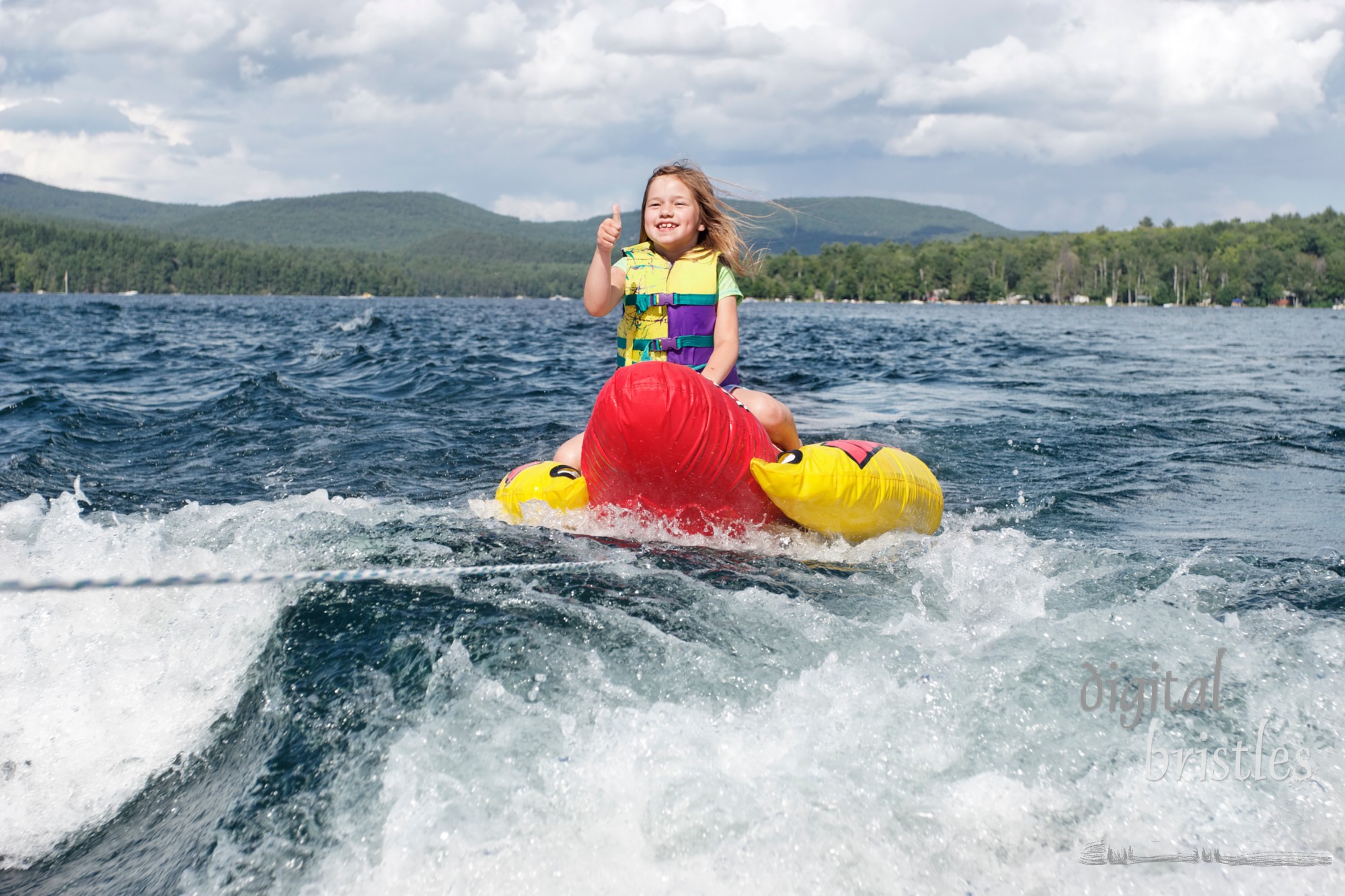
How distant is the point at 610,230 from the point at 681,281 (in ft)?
1.68

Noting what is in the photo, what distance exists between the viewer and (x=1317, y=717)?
2.30m

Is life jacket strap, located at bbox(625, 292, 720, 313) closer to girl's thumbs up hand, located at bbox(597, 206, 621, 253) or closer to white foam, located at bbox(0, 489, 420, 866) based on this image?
girl's thumbs up hand, located at bbox(597, 206, 621, 253)

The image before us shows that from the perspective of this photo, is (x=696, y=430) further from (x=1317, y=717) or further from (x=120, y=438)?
(x=120, y=438)

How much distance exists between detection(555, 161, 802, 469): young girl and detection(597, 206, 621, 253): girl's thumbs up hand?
0.79 feet

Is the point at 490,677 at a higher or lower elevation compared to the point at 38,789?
higher

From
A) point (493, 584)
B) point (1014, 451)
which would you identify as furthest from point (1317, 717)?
point (1014, 451)

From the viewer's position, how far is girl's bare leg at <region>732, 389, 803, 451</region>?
162 inches

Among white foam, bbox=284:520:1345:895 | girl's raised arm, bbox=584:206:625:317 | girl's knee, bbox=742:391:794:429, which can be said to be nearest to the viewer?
white foam, bbox=284:520:1345:895

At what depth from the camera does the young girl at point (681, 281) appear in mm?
4332

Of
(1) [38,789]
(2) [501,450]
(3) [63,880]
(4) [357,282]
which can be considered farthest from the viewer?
(4) [357,282]

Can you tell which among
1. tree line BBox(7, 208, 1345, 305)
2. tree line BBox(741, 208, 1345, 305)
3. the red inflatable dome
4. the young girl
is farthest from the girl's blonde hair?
tree line BBox(741, 208, 1345, 305)

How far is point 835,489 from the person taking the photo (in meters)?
3.71

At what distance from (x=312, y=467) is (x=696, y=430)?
11.6ft

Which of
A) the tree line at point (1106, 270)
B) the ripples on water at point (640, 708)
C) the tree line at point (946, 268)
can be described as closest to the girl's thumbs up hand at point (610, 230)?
the ripples on water at point (640, 708)
